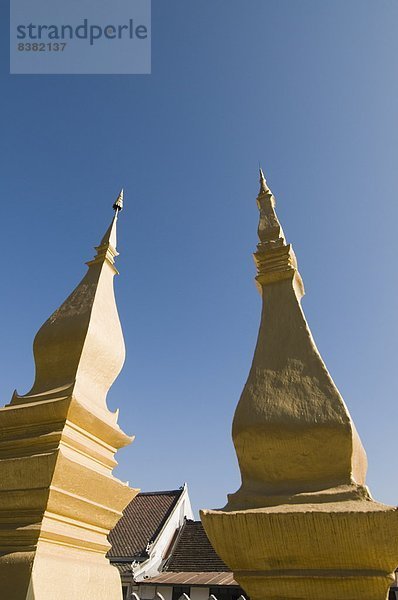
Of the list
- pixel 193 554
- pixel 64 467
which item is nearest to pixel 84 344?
pixel 64 467

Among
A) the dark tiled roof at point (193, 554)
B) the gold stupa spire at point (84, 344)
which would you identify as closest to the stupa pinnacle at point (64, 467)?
the gold stupa spire at point (84, 344)

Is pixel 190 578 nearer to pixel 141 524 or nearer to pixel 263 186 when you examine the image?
pixel 141 524

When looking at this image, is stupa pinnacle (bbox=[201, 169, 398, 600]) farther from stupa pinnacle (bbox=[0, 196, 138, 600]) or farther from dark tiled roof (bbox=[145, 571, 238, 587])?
dark tiled roof (bbox=[145, 571, 238, 587])

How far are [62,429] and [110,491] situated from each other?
0.79m

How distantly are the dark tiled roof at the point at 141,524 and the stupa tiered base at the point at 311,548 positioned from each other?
1969 cm

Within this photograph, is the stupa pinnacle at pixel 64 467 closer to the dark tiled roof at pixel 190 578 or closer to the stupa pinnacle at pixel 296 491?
the stupa pinnacle at pixel 296 491

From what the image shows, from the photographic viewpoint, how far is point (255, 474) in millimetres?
2816

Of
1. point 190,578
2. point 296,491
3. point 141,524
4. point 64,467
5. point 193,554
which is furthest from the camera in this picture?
point 141,524

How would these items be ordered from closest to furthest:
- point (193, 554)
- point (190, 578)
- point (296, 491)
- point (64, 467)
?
point (296, 491)
point (64, 467)
point (190, 578)
point (193, 554)

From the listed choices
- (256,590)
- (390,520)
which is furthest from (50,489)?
(390,520)

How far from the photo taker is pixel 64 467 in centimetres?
371

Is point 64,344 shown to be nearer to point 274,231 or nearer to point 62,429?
point 62,429

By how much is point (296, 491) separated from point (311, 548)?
1.15 feet

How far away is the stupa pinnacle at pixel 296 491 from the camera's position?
7.53ft
